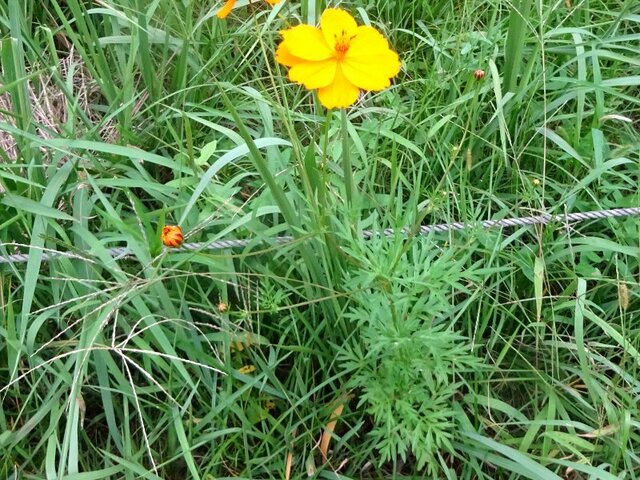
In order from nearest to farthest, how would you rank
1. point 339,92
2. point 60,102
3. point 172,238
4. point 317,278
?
1. point 339,92
2. point 172,238
3. point 317,278
4. point 60,102

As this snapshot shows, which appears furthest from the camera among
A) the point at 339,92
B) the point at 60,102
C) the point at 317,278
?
the point at 60,102

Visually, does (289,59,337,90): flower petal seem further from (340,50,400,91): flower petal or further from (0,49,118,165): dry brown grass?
(0,49,118,165): dry brown grass

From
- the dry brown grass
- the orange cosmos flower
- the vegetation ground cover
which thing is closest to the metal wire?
the vegetation ground cover

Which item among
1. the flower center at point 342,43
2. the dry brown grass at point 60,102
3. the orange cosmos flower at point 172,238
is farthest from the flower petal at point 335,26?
the dry brown grass at point 60,102

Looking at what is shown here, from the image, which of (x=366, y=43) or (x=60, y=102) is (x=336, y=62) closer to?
(x=366, y=43)

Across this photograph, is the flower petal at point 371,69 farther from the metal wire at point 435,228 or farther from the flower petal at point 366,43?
the metal wire at point 435,228

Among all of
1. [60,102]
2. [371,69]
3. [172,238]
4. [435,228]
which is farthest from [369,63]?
[60,102]

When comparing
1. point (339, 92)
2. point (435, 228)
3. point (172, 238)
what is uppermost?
point (339, 92)

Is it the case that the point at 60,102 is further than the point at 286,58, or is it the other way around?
→ the point at 60,102
